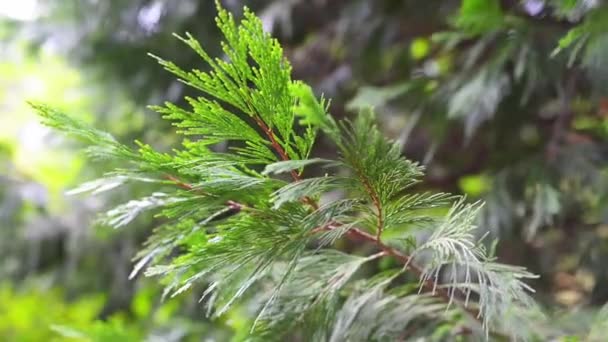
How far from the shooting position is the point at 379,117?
1371 mm

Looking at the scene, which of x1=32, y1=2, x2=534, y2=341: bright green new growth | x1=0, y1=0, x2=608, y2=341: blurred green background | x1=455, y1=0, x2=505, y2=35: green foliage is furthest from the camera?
x1=0, y1=0, x2=608, y2=341: blurred green background

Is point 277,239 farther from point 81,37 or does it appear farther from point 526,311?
point 81,37

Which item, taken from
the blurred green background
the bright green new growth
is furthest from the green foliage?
the bright green new growth

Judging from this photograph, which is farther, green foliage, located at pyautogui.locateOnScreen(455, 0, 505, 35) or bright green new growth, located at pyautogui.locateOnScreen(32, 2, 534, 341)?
green foliage, located at pyautogui.locateOnScreen(455, 0, 505, 35)

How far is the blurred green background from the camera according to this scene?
942 millimetres

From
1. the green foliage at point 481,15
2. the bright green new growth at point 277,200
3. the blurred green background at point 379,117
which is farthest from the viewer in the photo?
the blurred green background at point 379,117

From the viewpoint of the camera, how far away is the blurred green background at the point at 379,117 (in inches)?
37.1

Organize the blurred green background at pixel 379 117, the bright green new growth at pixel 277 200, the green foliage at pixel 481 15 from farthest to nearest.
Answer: the blurred green background at pixel 379 117 < the green foliage at pixel 481 15 < the bright green new growth at pixel 277 200

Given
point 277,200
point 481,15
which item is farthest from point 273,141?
point 481,15

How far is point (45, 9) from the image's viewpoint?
1679 millimetres

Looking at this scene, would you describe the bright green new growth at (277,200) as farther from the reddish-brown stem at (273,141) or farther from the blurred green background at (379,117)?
the blurred green background at (379,117)

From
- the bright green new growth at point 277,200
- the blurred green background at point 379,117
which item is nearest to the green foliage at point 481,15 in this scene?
the blurred green background at point 379,117

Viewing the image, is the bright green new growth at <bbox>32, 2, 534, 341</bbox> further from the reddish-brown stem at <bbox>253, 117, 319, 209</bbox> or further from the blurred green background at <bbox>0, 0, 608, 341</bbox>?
the blurred green background at <bbox>0, 0, 608, 341</bbox>

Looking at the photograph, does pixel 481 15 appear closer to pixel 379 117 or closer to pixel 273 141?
pixel 273 141
